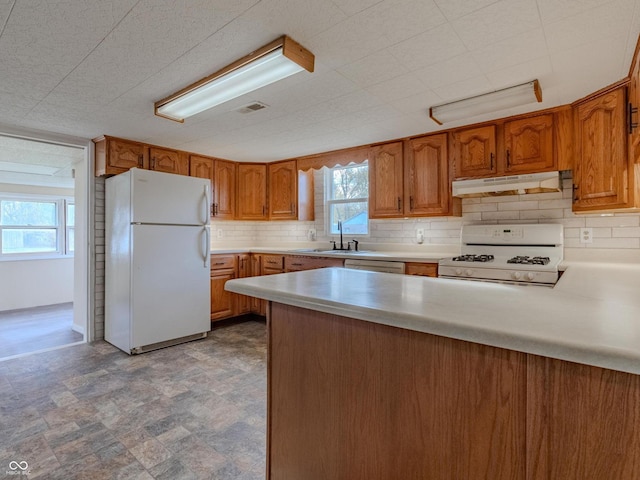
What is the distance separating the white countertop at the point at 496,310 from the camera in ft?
1.98

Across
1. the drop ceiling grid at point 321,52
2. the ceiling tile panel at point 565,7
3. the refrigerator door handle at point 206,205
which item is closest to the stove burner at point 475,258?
the drop ceiling grid at point 321,52

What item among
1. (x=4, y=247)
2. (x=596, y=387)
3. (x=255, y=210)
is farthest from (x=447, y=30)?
(x=4, y=247)

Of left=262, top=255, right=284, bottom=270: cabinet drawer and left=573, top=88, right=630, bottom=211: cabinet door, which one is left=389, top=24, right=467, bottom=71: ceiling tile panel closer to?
left=573, top=88, right=630, bottom=211: cabinet door

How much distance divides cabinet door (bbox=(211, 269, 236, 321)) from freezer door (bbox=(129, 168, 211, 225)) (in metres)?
0.74

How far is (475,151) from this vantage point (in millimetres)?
2982

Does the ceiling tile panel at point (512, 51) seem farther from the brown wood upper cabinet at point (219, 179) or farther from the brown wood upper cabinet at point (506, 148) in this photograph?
the brown wood upper cabinet at point (219, 179)

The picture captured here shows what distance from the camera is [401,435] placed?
0.90 metres

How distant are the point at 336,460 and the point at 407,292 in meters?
0.56

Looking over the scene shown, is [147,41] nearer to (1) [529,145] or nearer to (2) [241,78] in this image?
(2) [241,78]

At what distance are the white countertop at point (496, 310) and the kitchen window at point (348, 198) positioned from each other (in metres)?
2.82

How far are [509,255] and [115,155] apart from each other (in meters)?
3.82

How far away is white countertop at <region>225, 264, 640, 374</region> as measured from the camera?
1.98 ft

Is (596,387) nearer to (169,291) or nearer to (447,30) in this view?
(447,30)

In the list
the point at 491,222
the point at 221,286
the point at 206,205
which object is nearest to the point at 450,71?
the point at 491,222
